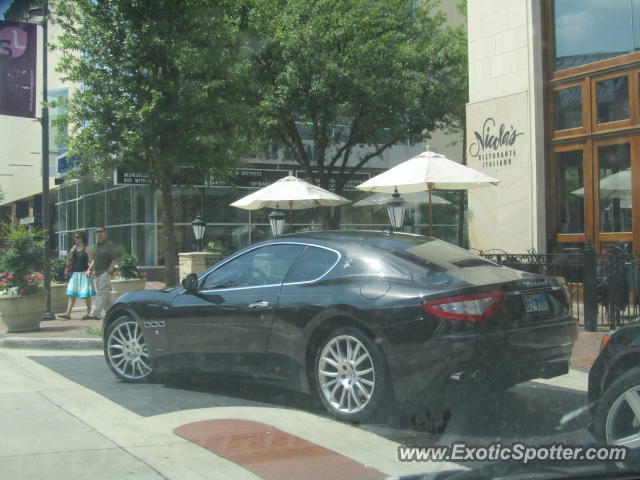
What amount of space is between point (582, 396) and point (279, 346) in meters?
2.93

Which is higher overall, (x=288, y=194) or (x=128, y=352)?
(x=288, y=194)

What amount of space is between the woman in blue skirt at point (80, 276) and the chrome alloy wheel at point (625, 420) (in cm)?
1073

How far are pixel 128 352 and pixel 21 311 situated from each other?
521 centimetres

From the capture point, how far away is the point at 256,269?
249 inches

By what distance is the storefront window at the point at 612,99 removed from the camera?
12312 millimetres

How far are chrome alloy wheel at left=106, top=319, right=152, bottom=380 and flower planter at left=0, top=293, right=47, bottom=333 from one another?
4889 mm

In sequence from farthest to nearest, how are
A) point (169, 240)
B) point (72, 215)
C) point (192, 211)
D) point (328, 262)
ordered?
point (72, 215) → point (192, 211) → point (169, 240) → point (328, 262)

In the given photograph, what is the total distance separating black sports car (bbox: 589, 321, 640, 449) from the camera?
396 cm

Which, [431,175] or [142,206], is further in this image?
[142,206]

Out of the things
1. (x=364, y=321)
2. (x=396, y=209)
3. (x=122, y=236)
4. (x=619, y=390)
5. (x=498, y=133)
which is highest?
(x=498, y=133)

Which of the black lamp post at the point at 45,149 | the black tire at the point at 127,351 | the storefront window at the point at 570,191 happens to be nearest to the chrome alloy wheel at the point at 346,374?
the black tire at the point at 127,351

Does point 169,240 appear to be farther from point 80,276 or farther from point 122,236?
point 122,236

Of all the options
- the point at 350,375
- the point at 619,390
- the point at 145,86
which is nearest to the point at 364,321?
the point at 350,375

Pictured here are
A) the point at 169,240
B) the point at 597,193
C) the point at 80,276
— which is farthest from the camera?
the point at 80,276
